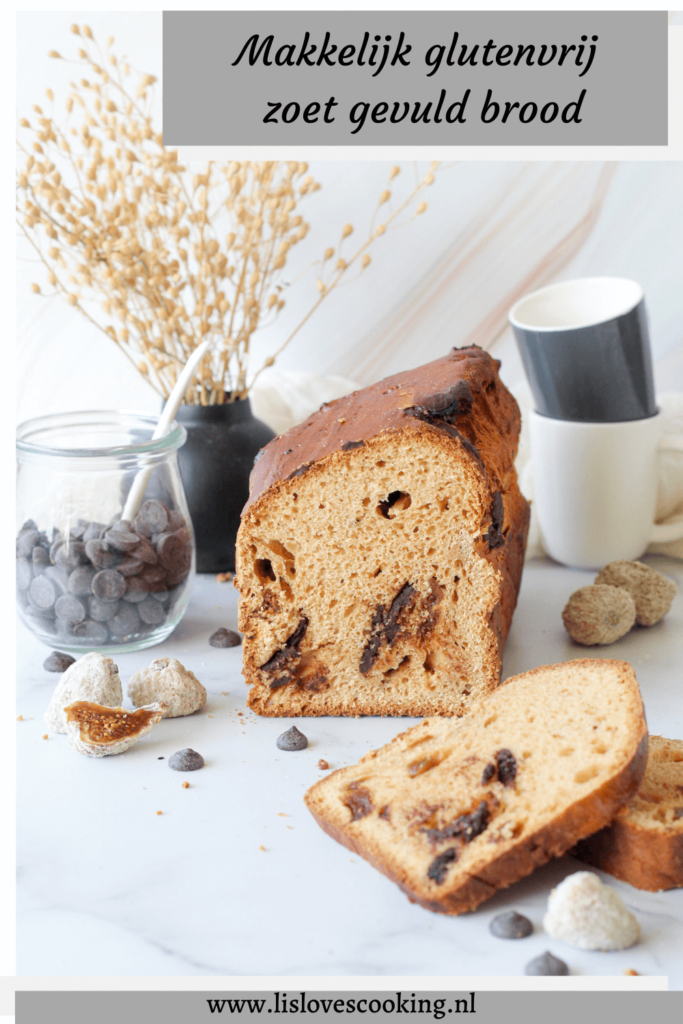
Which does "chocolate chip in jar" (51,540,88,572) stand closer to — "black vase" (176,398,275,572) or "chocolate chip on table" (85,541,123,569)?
"chocolate chip on table" (85,541,123,569)

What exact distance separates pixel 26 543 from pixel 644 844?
1.55 m

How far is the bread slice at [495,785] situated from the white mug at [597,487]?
3.36 feet

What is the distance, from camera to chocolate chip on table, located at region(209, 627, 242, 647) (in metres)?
2.49

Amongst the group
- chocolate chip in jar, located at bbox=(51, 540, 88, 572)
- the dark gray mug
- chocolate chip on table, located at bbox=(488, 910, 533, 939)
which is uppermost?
the dark gray mug

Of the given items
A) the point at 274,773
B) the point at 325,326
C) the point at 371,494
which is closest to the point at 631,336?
the point at 371,494

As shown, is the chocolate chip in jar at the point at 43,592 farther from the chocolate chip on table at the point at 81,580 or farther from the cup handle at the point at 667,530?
the cup handle at the point at 667,530

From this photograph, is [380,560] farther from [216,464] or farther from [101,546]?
[216,464]

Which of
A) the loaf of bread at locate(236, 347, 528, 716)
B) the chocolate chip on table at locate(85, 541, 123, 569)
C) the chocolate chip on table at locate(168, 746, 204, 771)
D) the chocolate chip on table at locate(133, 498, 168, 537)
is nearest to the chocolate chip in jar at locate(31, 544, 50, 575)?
the chocolate chip on table at locate(85, 541, 123, 569)

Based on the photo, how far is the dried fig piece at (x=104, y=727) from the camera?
196 cm

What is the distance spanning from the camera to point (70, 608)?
91.1 inches

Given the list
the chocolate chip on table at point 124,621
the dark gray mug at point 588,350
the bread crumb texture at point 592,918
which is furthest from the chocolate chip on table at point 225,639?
the bread crumb texture at point 592,918

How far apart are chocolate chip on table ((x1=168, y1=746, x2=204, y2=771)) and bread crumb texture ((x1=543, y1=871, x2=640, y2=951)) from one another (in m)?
0.78

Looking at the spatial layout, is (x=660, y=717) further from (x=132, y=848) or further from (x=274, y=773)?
(x=132, y=848)

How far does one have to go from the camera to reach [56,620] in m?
2.34
